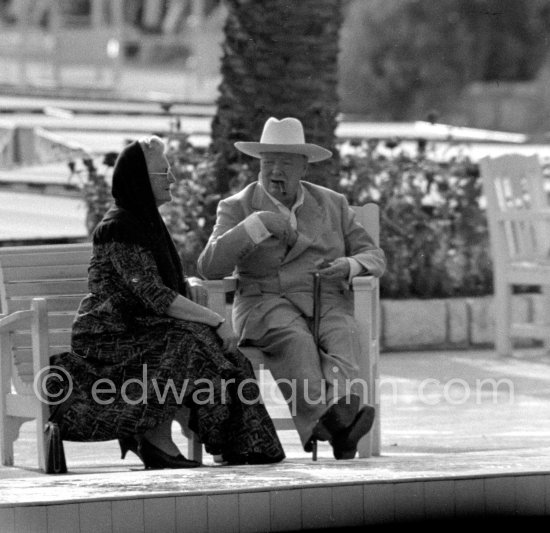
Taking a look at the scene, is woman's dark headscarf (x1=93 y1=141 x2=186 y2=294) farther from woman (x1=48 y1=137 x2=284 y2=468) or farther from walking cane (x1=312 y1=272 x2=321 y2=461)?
walking cane (x1=312 y1=272 x2=321 y2=461)

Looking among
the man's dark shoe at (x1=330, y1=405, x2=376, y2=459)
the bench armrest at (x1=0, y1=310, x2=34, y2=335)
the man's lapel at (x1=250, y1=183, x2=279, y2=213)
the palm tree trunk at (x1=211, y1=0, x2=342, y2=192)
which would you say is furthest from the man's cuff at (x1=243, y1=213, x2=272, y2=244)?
the palm tree trunk at (x1=211, y1=0, x2=342, y2=192)

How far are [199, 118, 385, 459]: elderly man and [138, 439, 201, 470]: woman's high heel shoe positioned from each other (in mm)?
477

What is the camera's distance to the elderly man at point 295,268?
6238 mm

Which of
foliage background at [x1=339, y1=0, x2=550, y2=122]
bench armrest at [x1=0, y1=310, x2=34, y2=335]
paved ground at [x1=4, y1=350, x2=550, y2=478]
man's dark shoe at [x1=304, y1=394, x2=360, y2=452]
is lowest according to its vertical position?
paved ground at [x1=4, y1=350, x2=550, y2=478]

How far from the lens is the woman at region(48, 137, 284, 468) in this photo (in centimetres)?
592

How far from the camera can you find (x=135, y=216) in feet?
19.7

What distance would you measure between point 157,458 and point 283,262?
0.98 m

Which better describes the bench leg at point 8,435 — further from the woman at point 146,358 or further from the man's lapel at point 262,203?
the man's lapel at point 262,203

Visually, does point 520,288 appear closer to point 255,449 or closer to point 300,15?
point 300,15

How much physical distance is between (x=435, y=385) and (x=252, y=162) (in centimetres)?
179

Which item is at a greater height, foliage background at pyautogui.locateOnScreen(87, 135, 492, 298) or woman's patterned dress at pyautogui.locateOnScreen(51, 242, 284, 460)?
foliage background at pyautogui.locateOnScreen(87, 135, 492, 298)

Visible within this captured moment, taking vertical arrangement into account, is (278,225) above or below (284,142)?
below

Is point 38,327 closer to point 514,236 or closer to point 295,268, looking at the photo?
point 295,268

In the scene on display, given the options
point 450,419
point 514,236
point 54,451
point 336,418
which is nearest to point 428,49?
point 514,236
